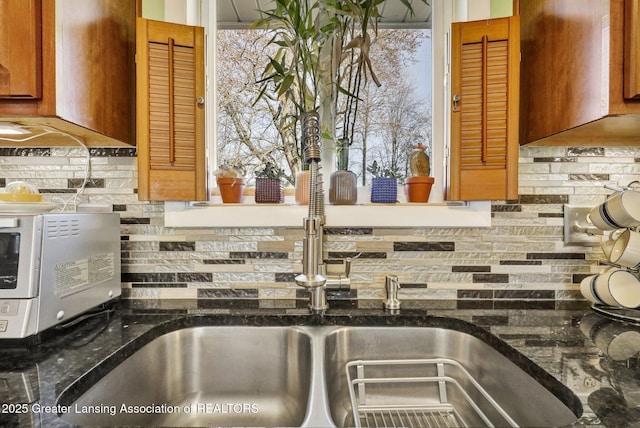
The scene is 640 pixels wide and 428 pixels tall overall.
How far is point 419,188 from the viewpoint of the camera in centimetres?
121

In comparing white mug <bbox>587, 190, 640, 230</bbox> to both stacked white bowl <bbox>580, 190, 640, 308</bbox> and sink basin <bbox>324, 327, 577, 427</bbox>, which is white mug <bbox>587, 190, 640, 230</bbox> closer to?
stacked white bowl <bbox>580, 190, 640, 308</bbox>

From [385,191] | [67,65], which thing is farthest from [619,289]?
[67,65]

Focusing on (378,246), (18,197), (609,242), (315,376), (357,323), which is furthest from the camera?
(378,246)

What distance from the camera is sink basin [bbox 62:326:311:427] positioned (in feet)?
2.88

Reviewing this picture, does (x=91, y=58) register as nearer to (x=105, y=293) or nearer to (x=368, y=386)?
(x=105, y=293)

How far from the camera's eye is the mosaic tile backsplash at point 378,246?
3.92 feet

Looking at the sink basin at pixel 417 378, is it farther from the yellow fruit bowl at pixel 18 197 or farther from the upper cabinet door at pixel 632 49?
the yellow fruit bowl at pixel 18 197

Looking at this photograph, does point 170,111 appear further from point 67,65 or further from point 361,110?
point 361,110

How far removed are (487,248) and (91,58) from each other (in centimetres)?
137

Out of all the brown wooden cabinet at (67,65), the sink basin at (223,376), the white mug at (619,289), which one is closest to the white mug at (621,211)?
the white mug at (619,289)

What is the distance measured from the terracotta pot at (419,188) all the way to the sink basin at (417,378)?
449 millimetres

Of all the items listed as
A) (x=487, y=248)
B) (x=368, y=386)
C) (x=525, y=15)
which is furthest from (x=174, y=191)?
(x=525, y=15)

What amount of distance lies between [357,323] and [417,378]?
0.21 m

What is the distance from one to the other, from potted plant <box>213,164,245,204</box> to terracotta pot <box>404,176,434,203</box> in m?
0.60
